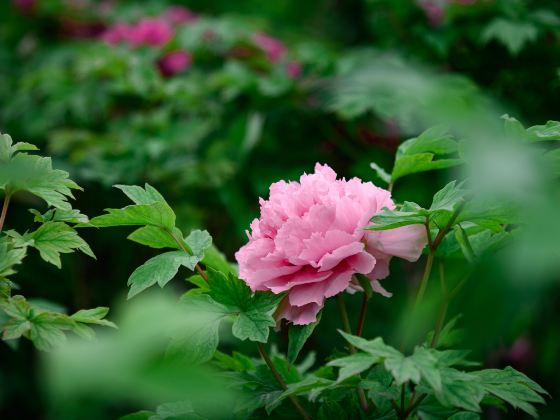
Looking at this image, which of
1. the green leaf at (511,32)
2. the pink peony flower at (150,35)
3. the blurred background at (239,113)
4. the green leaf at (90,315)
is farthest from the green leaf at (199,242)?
the pink peony flower at (150,35)

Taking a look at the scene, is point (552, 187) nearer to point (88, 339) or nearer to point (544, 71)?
point (88, 339)

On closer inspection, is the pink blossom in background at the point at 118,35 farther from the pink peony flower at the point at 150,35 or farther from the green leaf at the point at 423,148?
the green leaf at the point at 423,148

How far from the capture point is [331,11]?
3578mm

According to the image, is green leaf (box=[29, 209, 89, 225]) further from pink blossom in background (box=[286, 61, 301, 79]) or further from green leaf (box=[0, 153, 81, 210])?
pink blossom in background (box=[286, 61, 301, 79])

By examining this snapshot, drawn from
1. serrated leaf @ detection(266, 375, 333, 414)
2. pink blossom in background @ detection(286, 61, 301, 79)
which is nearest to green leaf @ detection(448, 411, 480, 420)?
serrated leaf @ detection(266, 375, 333, 414)

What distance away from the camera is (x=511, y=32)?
165cm

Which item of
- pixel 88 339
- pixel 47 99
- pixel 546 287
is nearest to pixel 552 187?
pixel 546 287

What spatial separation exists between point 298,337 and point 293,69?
5.09ft

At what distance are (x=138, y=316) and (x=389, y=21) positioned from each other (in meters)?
1.81

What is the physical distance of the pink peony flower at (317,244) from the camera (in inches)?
26.6

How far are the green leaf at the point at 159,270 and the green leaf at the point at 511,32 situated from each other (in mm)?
1212

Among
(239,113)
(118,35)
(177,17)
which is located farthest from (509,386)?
(177,17)

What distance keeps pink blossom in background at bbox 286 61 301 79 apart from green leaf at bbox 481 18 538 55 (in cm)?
60

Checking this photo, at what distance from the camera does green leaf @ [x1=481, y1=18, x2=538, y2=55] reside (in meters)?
1.63
